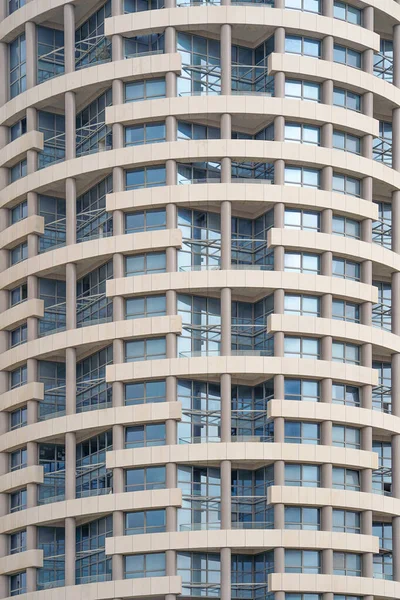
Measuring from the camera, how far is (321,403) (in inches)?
3952

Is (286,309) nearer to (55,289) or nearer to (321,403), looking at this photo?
(321,403)

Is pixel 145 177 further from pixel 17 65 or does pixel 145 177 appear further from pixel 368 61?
pixel 368 61

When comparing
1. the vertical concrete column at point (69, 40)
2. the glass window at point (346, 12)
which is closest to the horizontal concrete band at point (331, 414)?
the glass window at point (346, 12)

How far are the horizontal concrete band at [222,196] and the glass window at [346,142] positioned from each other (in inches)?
140

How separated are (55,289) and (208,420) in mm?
13418

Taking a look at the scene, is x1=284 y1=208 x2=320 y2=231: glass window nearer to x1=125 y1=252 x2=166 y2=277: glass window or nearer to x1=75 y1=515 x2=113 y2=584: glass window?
x1=125 y1=252 x2=166 y2=277: glass window

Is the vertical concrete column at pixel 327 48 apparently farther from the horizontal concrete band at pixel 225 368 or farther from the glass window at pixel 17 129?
the glass window at pixel 17 129

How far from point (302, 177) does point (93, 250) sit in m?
12.4

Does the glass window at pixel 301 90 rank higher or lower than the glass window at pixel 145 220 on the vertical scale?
higher

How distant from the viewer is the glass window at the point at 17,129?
364ft

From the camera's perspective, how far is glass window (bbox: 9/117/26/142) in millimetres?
110812

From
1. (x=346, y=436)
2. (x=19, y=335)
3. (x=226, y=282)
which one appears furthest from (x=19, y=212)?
(x=346, y=436)

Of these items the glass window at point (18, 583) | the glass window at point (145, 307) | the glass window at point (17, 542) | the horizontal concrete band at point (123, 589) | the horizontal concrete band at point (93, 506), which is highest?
the glass window at point (145, 307)

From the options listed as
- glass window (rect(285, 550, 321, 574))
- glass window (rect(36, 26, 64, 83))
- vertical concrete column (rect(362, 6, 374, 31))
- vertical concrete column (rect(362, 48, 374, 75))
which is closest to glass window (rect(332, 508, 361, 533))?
glass window (rect(285, 550, 321, 574))
